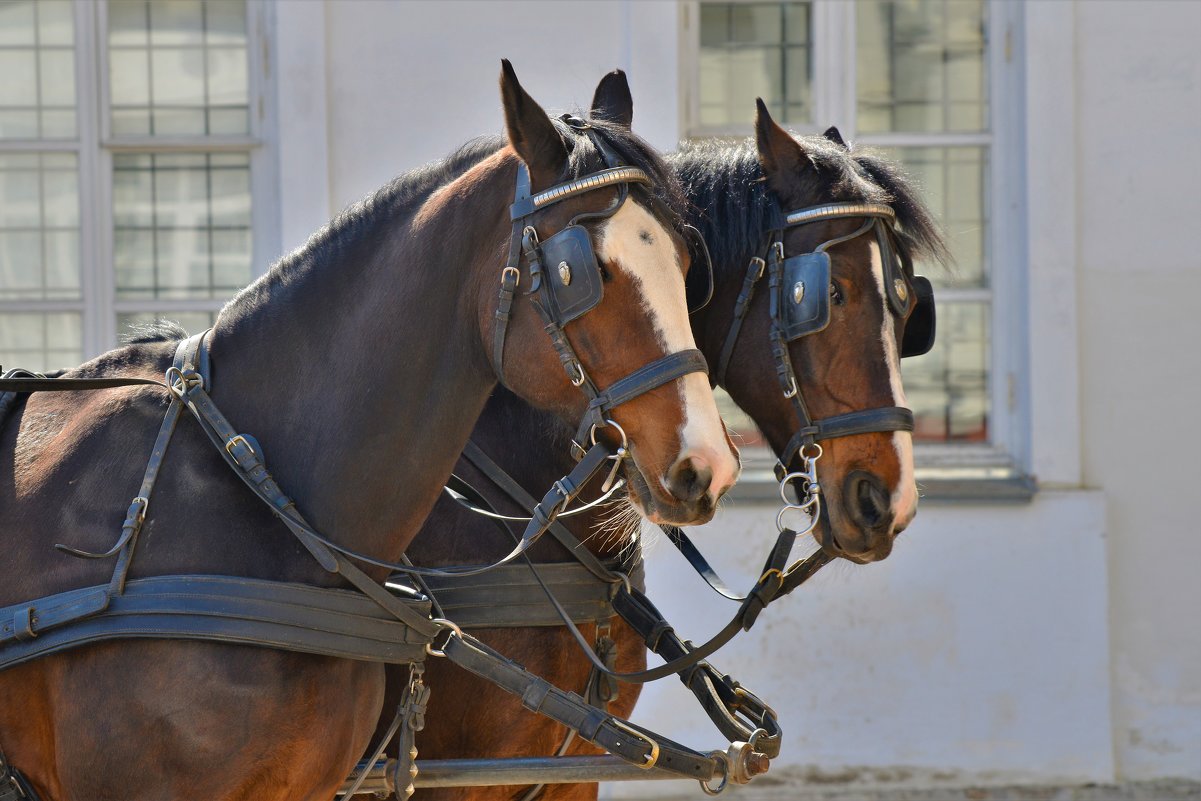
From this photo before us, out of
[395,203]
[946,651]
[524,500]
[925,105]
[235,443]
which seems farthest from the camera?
[925,105]

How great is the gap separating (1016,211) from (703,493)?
311 cm

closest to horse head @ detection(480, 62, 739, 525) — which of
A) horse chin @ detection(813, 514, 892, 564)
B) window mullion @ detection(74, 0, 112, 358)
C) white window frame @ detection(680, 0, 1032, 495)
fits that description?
horse chin @ detection(813, 514, 892, 564)

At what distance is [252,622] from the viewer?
1751 mm

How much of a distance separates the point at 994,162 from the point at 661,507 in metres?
3.21

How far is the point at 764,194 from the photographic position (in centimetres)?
248

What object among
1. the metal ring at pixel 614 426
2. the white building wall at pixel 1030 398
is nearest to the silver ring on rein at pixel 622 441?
the metal ring at pixel 614 426

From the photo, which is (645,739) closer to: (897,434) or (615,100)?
(897,434)

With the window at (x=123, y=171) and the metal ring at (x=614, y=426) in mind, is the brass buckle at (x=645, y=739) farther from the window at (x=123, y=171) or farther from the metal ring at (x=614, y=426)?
the window at (x=123, y=171)

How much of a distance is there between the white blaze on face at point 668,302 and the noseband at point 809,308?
1.93ft

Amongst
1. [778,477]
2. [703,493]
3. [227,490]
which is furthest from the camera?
[778,477]

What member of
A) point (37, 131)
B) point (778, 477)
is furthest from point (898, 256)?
point (37, 131)

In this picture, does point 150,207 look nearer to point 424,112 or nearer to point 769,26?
point 424,112

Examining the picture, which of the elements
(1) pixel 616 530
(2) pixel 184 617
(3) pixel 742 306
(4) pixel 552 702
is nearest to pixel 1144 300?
(3) pixel 742 306

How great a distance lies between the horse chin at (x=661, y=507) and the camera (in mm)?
1713
